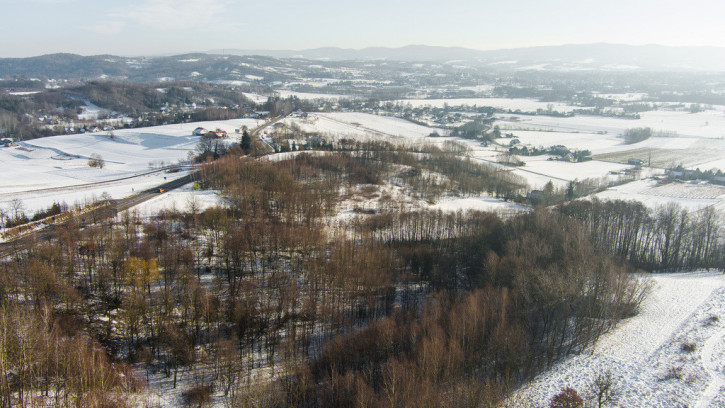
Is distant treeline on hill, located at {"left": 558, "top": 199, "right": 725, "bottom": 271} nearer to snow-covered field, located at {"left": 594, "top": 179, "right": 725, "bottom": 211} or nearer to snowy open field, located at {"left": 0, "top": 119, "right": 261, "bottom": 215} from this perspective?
snow-covered field, located at {"left": 594, "top": 179, "right": 725, "bottom": 211}

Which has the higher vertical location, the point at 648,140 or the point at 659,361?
the point at 648,140

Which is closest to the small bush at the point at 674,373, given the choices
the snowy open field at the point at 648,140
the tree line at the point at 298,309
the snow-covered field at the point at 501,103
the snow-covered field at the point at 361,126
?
the tree line at the point at 298,309

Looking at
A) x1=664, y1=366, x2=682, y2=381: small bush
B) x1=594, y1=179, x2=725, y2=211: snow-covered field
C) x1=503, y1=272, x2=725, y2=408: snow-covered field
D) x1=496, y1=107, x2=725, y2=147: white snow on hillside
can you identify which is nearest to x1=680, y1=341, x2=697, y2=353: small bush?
x1=503, y1=272, x2=725, y2=408: snow-covered field

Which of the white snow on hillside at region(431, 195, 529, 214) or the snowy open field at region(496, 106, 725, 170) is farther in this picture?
the snowy open field at region(496, 106, 725, 170)

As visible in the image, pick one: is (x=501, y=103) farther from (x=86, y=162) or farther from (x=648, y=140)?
(x=86, y=162)

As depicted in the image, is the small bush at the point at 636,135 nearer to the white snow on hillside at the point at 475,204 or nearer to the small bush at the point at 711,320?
the white snow on hillside at the point at 475,204

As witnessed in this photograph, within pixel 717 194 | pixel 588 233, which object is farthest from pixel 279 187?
pixel 717 194

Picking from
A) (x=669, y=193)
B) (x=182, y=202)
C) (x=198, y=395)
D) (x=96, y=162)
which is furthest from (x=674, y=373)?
(x=96, y=162)
